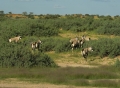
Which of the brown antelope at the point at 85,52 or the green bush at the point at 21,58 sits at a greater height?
the green bush at the point at 21,58

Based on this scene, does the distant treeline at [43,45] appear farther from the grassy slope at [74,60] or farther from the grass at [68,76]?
the grass at [68,76]

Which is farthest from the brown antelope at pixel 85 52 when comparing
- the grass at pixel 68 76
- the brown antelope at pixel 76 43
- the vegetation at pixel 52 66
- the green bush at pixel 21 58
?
the grass at pixel 68 76

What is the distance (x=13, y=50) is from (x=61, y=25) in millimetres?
32610

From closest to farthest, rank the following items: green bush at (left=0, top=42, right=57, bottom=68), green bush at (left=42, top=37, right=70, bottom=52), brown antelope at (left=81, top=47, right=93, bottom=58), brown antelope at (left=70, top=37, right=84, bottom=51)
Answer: green bush at (left=0, top=42, right=57, bottom=68)
brown antelope at (left=81, top=47, right=93, bottom=58)
green bush at (left=42, top=37, right=70, bottom=52)
brown antelope at (left=70, top=37, right=84, bottom=51)

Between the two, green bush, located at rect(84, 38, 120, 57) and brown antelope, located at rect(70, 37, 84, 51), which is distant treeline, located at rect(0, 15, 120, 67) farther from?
brown antelope, located at rect(70, 37, 84, 51)

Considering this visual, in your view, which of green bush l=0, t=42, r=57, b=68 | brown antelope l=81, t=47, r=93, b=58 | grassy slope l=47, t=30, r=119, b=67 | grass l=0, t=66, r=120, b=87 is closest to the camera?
grass l=0, t=66, r=120, b=87

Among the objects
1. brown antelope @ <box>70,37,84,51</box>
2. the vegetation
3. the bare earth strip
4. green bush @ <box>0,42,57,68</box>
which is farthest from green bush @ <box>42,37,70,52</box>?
the bare earth strip

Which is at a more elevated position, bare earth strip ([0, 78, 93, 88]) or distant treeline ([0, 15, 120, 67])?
distant treeline ([0, 15, 120, 67])

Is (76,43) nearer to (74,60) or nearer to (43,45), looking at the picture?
(43,45)

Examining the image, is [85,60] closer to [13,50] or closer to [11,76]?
[13,50]

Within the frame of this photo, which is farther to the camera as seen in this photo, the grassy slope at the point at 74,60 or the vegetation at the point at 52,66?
the grassy slope at the point at 74,60

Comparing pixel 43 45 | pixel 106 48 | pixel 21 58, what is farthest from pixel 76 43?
pixel 21 58

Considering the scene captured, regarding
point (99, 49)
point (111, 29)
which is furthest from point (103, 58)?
point (111, 29)

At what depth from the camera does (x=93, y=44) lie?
27.2 m
